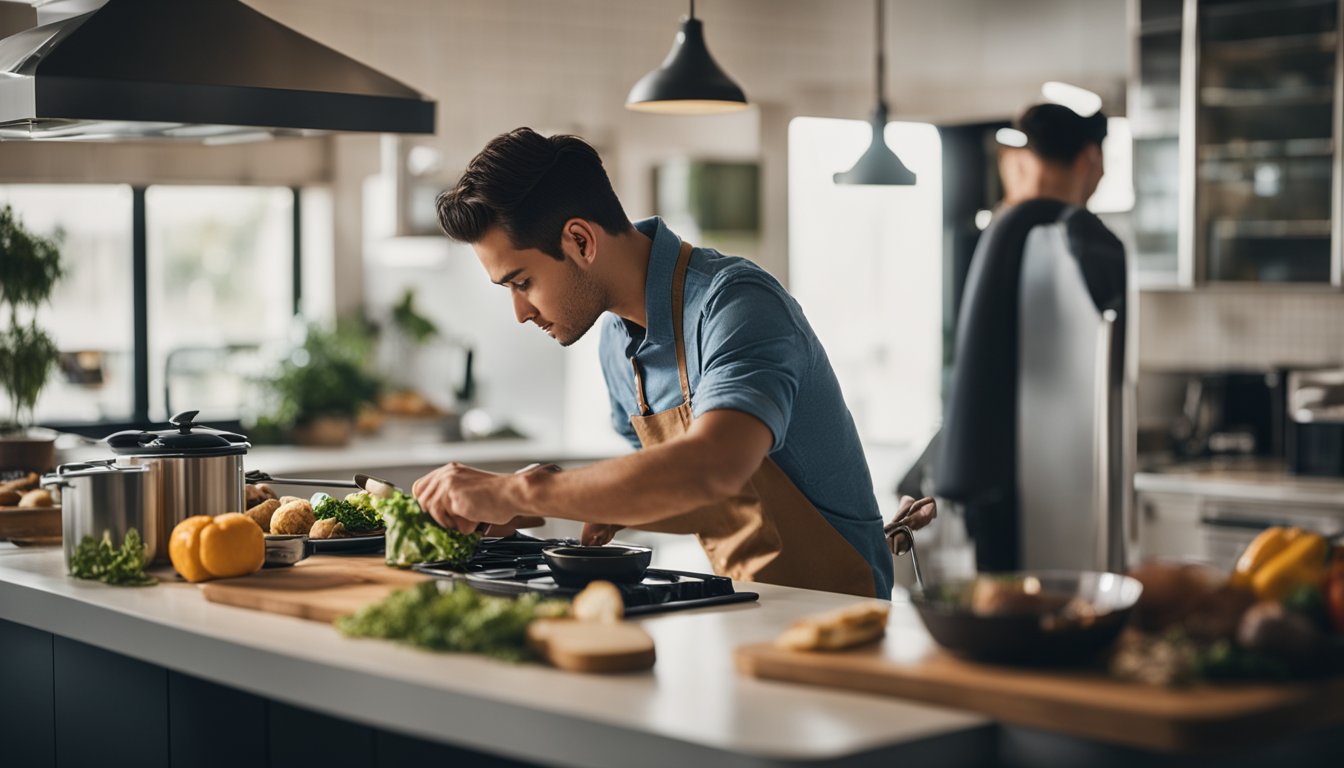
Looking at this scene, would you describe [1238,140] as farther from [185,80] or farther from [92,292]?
[92,292]

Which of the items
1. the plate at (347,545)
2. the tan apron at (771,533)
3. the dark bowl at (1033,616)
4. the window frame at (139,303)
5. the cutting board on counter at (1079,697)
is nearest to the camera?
the cutting board on counter at (1079,697)

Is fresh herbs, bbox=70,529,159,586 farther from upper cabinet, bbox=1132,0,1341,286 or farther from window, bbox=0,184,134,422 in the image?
upper cabinet, bbox=1132,0,1341,286

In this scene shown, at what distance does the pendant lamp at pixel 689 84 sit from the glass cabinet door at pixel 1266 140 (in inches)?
107

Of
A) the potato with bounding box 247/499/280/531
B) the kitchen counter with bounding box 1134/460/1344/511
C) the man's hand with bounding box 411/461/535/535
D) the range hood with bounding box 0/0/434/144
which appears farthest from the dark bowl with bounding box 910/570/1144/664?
the kitchen counter with bounding box 1134/460/1344/511

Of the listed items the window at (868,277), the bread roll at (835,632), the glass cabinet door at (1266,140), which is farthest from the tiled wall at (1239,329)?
the bread roll at (835,632)

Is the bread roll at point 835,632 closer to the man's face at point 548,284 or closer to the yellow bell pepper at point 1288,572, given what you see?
the yellow bell pepper at point 1288,572

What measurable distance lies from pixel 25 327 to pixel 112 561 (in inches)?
62.2

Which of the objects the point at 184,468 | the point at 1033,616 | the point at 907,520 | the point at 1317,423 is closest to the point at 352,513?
the point at 184,468

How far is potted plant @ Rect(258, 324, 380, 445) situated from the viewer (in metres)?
6.43

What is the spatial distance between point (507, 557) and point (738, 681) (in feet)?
3.15

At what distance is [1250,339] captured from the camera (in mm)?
6043

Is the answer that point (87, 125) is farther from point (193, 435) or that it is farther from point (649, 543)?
point (649, 543)

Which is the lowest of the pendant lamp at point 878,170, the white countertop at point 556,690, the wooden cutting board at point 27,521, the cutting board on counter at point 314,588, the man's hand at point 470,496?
the white countertop at point 556,690

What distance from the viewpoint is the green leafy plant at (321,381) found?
6.44 metres
